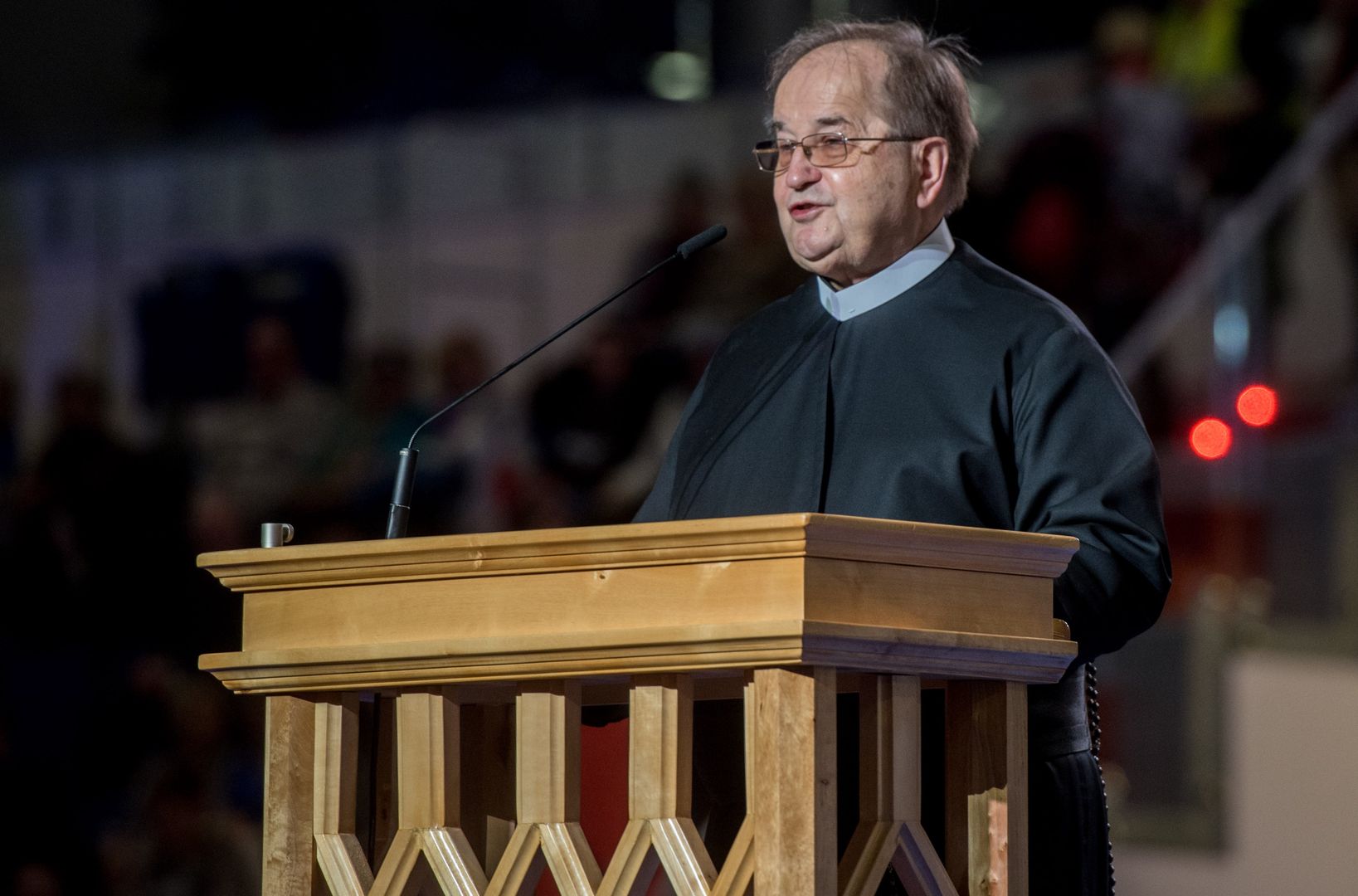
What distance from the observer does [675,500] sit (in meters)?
2.41

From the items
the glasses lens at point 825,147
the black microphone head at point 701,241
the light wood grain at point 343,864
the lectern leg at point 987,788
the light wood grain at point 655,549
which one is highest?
the glasses lens at point 825,147

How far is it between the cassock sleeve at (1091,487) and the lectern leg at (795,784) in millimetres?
411

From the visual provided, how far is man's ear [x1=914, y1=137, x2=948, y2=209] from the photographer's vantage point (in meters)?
2.36

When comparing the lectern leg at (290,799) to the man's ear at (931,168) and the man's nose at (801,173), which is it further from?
the man's ear at (931,168)

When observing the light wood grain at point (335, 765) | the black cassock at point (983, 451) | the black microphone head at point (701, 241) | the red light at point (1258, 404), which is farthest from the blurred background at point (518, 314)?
the light wood grain at point (335, 765)

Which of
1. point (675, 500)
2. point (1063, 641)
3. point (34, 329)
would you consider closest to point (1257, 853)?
point (675, 500)

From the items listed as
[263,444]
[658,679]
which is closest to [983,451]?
[658,679]

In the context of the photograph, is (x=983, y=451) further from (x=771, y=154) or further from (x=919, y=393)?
(x=771, y=154)

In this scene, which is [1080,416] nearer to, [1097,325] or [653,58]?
[1097,325]

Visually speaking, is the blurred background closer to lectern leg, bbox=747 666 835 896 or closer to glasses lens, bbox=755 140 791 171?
glasses lens, bbox=755 140 791 171

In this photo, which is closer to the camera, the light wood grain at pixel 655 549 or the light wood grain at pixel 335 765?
the light wood grain at pixel 655 549

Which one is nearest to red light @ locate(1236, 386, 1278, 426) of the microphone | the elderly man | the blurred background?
the blurred background

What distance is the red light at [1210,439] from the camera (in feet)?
16.2

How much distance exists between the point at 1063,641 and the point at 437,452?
5.18 m
